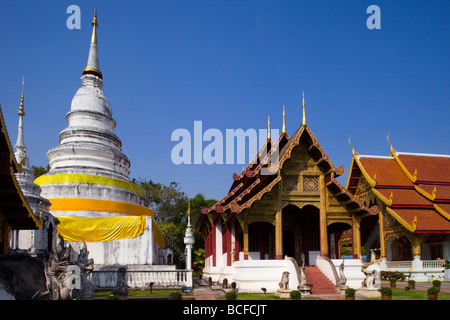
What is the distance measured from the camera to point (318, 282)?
15133mm

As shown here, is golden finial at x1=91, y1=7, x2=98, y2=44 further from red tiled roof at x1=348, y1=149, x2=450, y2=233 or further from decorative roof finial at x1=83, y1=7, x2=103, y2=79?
red tiled roof at x1=348, y1=149, x2=450, y2=233

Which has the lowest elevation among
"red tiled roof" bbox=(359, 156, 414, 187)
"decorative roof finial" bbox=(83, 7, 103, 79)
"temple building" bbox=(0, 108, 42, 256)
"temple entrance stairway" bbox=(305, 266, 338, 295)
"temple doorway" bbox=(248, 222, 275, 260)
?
"temple entrance stairway" bbox=(305, 266, 338, 295)

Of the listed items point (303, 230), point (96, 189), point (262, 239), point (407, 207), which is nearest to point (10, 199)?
point (262, 239)

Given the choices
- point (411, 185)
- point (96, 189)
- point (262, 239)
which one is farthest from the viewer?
point (411, 185)

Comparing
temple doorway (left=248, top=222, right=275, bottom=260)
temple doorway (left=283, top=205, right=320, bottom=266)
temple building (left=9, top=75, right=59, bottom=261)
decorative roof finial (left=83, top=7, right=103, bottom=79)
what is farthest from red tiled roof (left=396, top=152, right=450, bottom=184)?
decorative roof finial (left=83, top=7, right=103, bottom=79)

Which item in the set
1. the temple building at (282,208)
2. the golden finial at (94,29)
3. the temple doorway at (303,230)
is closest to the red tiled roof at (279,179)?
the temple building at (282,208)

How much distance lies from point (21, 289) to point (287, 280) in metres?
8.08

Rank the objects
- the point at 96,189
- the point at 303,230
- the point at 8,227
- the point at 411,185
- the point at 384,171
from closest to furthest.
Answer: the point at 8,227 → the point at 303,230 → the point at 96,189 → the point at 411,185 → the point at 384,171

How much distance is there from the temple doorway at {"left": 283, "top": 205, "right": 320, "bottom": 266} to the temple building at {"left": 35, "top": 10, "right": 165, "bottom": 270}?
753 cm

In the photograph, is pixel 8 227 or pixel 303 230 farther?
pixel 303 230

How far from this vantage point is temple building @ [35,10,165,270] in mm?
21984

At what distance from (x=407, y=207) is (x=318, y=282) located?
12.0 m

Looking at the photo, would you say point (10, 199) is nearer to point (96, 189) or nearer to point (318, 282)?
point (318, 282)

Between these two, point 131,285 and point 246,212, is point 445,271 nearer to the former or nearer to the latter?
point 246,212
